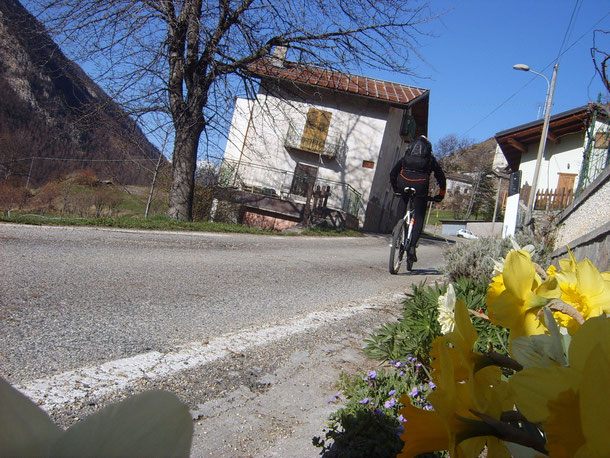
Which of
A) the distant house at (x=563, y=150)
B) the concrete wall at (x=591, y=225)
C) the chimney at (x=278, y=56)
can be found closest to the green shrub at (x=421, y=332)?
the concrete wall at (x=591, y=225)

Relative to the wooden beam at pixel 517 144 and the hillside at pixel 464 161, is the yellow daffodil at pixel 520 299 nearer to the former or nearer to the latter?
the wooden beam at pixel 517 144

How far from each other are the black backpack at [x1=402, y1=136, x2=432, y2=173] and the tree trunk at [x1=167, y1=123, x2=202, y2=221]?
6.37m

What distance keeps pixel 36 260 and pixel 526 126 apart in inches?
816

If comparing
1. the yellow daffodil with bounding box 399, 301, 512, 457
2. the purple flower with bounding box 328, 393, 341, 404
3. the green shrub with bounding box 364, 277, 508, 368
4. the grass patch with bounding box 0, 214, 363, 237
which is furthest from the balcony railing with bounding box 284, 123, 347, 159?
the yellow daffodil with bounding box 399, 301, 512, 457

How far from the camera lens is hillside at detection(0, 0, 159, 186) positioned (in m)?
9.63

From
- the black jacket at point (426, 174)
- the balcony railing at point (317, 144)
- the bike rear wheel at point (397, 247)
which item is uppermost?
the balcony railing at point (317, 144)

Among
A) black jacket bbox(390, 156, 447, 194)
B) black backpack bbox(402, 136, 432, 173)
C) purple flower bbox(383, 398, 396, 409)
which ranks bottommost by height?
purple flower bbox(383, 398, 396, 409)

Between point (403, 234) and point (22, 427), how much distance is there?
6.70 m

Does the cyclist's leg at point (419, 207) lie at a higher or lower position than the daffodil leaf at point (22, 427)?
higher

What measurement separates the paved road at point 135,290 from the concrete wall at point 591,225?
197cm

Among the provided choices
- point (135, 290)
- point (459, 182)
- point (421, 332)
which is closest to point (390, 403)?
point (421, 332)

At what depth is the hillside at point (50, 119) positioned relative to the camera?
9.63 metres

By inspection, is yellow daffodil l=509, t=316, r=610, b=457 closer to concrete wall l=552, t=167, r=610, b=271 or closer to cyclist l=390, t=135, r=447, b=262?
concrete wall l=552, t=167, r=610, b=271

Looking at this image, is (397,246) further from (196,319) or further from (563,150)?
(563,150)
